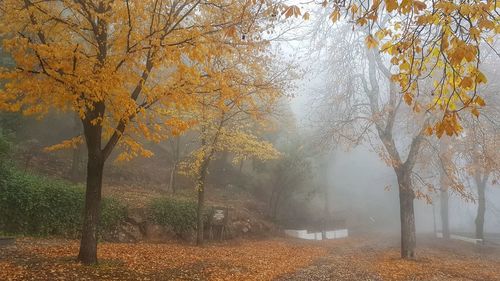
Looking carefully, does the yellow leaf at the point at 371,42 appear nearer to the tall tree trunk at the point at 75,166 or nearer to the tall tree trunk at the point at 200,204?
the tall tree trunk at the point at 200,204

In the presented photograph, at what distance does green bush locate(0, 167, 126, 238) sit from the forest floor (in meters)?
Answer: 0.93

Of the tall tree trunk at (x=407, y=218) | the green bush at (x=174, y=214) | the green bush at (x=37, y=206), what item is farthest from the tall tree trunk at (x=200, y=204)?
the tall tree trunk at (x=407, y=218)

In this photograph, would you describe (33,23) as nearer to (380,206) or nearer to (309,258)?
(309,258)

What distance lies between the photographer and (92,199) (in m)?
8.46

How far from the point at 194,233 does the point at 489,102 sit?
13.0m

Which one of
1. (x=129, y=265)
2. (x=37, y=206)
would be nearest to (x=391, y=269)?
(x=129, y=265)

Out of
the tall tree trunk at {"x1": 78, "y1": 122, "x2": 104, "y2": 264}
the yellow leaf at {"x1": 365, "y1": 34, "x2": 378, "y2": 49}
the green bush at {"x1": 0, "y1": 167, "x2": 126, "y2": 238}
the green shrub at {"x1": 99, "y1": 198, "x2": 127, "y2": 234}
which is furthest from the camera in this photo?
the green shrub at {"x1": 99, "y1": 198, "x2": 127, "y2": 234}

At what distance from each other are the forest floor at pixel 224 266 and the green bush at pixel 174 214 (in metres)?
3.47

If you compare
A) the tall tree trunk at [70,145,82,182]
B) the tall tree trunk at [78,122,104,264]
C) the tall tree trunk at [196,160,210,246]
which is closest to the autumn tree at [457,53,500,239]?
the tall tree trunk at [196,160,210,246]

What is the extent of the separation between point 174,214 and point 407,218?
9.42m

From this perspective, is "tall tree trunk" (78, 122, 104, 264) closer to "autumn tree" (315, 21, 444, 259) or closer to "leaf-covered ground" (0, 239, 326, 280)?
"leaf-covered ground" (0, 239, 326, 280)

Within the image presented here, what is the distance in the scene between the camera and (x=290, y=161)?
918 inches

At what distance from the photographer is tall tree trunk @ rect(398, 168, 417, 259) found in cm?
1456

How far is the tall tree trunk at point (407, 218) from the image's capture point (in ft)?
47.8
